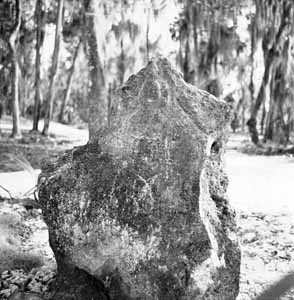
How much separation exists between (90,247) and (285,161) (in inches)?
374

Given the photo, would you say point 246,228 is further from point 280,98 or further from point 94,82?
point 280,98

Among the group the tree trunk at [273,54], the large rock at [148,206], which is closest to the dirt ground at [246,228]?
the large rock at [148,206]

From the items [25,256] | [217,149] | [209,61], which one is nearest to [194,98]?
[217,149]

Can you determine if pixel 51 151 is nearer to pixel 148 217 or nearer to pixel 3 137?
pixel 3 137

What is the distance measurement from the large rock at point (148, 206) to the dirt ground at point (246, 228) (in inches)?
19.2

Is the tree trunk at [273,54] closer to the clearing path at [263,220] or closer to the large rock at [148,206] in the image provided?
the clearing path at [263,220]

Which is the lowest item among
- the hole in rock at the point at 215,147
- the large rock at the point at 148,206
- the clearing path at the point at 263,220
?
the clearing path at the point at 263,220

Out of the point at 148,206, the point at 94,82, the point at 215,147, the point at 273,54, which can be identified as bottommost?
the point at 148,206

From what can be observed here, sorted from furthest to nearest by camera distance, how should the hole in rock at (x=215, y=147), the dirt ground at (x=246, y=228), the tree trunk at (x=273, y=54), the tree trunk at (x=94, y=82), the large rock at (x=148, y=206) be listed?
the tree trunk at (x=273, y=54) < the tree trunk at (x=94, y=82) < the dirt ground at (x=246, y=228) < the hole in rock at (x=215, y=147) < the large rock at (x=148, y=206)

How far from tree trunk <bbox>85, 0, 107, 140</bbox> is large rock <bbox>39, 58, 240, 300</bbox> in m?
6.53

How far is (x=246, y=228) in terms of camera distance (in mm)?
5133

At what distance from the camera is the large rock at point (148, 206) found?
281 cm

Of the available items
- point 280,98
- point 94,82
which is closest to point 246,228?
point 94,82

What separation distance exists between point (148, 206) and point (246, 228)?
99.9 inches
